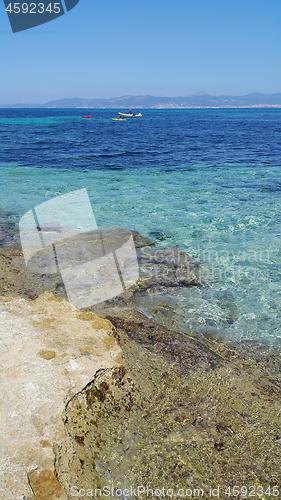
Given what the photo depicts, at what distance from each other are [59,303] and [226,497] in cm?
262

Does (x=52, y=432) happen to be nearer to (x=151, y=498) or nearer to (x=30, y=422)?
(x=30, y=422)

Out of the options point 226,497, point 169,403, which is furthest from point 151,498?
point 169,403

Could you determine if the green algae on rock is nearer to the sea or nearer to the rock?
the rock

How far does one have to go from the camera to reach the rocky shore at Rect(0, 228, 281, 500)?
7.47 feet

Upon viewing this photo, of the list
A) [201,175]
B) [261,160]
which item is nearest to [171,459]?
[201,175]

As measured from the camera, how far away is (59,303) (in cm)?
397

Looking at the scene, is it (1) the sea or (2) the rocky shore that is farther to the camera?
(1) the sea

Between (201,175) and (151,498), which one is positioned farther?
(201,175)

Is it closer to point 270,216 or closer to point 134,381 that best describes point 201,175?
point 270,216

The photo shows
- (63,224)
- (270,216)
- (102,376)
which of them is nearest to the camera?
(102,376)

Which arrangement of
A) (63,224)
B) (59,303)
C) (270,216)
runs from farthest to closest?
(270,216) < (63,224) < (59,303)

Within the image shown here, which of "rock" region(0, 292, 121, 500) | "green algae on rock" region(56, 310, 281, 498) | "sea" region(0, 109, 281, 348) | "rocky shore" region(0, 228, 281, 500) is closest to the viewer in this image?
"rock" region(0, 292, 121, 500)

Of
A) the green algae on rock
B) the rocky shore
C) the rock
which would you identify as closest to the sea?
the rocky shore

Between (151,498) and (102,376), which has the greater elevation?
(102,376)
